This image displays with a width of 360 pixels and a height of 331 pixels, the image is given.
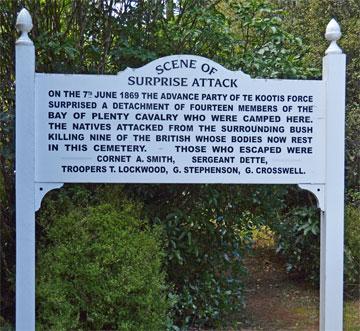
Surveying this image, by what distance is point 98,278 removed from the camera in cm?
403

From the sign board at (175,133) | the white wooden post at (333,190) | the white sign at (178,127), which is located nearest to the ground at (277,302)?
the white wooden post at (333,190)

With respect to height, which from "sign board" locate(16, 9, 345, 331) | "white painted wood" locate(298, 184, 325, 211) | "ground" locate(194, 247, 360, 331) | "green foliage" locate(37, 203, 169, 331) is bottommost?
"ground" locate(194, 247, 360, 331)

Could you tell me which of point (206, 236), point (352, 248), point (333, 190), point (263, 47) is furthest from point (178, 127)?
point (352, 248)

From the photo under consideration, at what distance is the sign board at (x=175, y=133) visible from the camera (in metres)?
3.84

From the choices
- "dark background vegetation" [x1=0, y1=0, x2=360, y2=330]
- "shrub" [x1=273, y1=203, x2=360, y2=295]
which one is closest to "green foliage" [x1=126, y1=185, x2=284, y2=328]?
"dark background vegetation" [x1=0, y1=0, x2=360, y2=330]

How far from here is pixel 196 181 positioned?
3920 millimetres

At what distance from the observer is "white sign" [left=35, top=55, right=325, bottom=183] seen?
12.7 ft

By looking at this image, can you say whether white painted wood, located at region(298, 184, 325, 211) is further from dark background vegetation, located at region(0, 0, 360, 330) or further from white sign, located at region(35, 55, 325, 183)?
dark background vegetation, located at region(0, 0, 360, 330)

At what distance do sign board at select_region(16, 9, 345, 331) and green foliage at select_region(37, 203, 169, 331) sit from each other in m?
0.24

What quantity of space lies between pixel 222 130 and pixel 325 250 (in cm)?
114

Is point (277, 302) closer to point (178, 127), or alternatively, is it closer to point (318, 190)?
point (318, 190)

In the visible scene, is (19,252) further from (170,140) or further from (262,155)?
(262,155)

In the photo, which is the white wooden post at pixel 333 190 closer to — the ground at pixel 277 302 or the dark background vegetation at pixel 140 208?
the dark background vegetation at pixel 140 208

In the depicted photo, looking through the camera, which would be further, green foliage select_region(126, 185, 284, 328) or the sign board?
green foliage select_region(126, 185, 284, 328)
